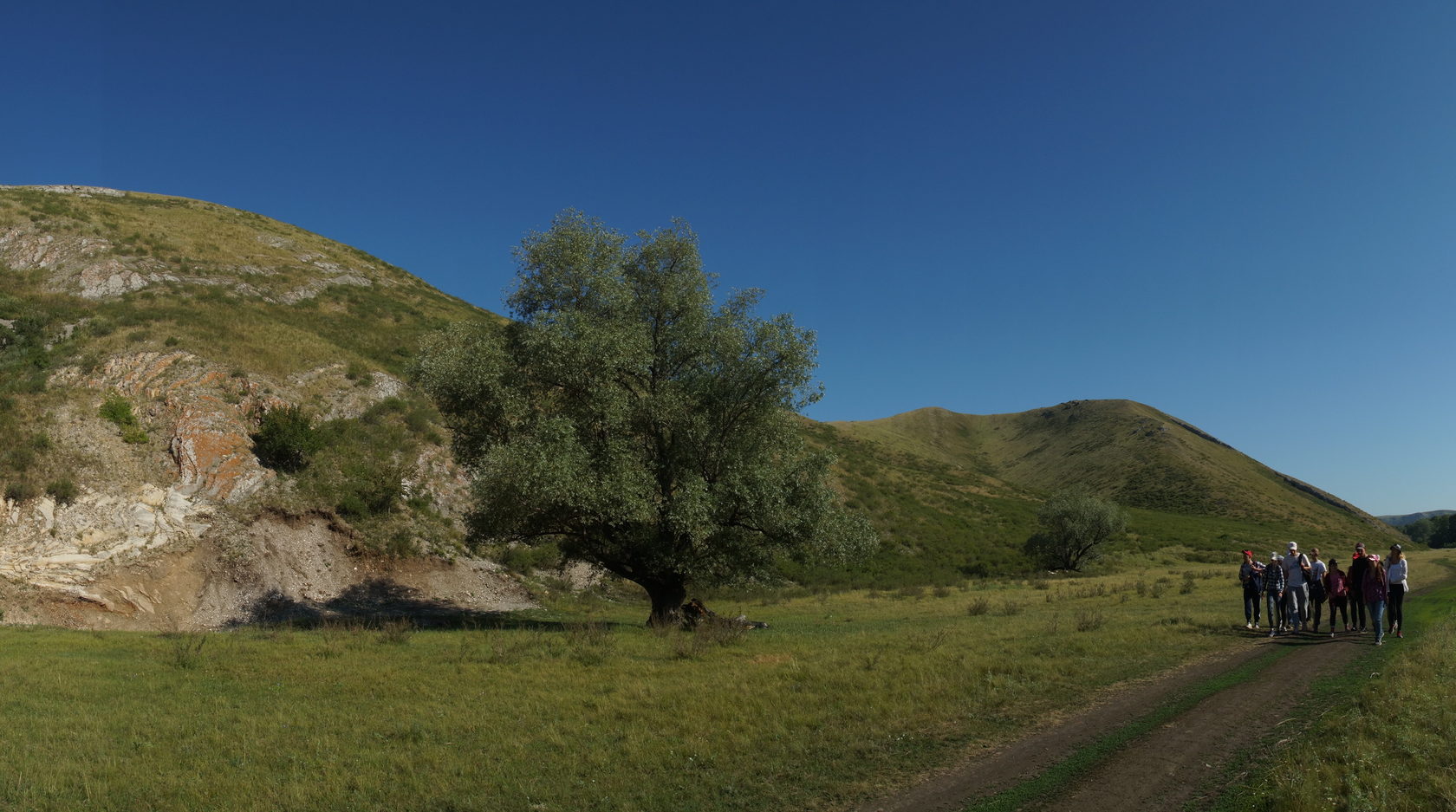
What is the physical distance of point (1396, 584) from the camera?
1612 centimetres

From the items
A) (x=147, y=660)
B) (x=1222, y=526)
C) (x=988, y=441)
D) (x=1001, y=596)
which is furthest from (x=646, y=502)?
(x=988, y=441)

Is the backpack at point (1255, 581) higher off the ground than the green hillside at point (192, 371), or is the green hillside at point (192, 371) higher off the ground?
the green hillside at point (192, 371)

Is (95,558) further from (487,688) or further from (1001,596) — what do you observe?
(1001,596)

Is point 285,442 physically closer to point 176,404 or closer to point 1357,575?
point 176,404

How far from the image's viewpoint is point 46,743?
353 inches

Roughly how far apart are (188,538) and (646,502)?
63.5ft

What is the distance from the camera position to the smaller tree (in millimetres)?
57344

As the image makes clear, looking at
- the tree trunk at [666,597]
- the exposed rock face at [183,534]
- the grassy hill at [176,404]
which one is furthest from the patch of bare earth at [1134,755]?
the grassy hill at [176,404]

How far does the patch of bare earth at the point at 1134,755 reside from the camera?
7016mm

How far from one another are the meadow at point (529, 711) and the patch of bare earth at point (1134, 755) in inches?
19.3

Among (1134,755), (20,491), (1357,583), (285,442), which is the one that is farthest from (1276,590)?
(20,491)

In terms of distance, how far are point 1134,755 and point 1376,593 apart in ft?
40.9

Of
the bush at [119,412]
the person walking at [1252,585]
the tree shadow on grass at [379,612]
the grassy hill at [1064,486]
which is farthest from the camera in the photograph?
the grassy hill at [1064,486]

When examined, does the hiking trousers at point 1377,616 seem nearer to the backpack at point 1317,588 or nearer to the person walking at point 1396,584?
the person walking at point 1396,584
